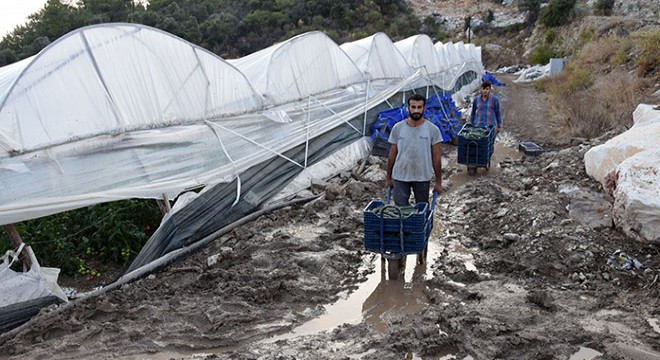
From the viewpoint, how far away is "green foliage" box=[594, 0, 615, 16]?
37.6 m

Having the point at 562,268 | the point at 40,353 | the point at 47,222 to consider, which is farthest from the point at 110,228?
the point at 562,268

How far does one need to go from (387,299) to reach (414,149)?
1620 millimetres

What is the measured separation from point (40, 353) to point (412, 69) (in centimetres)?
1446

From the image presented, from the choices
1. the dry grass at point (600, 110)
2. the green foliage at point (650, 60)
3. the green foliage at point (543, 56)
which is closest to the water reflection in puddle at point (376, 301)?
the dry grass at point (600, 110)

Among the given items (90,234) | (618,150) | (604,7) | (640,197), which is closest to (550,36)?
(604,7)

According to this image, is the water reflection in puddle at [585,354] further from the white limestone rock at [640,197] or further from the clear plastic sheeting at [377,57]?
the clear plastic sheeting at [377,57]

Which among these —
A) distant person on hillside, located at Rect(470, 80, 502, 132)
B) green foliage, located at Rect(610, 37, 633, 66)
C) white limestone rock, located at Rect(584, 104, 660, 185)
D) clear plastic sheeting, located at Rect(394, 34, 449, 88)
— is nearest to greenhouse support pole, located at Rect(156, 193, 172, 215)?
white limestone rock, located at Rect(584, 104, 660, 185)

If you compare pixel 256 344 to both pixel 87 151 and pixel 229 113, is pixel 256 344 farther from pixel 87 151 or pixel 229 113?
pixel 229 113

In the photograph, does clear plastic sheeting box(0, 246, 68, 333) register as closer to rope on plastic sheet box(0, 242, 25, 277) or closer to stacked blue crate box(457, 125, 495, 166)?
rope on plastic sheet box(0, 242, 25, 277)

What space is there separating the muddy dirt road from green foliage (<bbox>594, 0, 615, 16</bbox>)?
3700 cm

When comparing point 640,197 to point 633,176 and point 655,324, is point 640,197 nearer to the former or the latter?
point 633,176

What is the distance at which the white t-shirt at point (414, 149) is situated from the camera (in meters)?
5.46

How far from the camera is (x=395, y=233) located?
16.5 ft

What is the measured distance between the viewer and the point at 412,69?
16.7 metres
